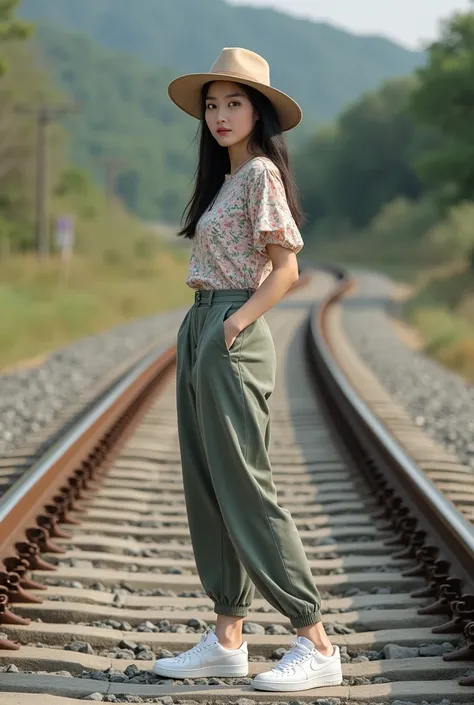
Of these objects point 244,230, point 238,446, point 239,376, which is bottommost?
point 238,446

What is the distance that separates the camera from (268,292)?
3232 millimetres

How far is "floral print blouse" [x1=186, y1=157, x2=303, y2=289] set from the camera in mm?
3242

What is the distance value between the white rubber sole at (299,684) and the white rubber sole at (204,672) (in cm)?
15

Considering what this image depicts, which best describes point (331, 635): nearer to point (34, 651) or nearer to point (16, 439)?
point (34, 651)

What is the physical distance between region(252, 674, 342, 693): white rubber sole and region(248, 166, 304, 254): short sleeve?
1.16 meters

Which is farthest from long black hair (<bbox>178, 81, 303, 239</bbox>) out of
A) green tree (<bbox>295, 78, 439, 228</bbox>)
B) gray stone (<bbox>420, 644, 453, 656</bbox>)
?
green tree (<bbox>295, 78, 439, 228</bbox>)

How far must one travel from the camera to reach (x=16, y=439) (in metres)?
7.52

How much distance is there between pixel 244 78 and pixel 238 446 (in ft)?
3.21

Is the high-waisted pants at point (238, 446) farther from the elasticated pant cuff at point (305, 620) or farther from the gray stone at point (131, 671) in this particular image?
the gray stone at point (131, 671)

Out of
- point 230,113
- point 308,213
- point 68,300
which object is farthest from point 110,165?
point 230,113

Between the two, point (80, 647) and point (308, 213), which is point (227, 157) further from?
point (308, 213)

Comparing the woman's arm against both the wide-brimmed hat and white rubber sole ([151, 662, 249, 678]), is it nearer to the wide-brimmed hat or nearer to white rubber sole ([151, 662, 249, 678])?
the wide-brimmed hat

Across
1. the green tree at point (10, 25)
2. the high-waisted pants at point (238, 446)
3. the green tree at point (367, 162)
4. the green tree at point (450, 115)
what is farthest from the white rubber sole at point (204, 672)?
the green tree at point (367, 162)

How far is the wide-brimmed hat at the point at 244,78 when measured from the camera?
3283mm
